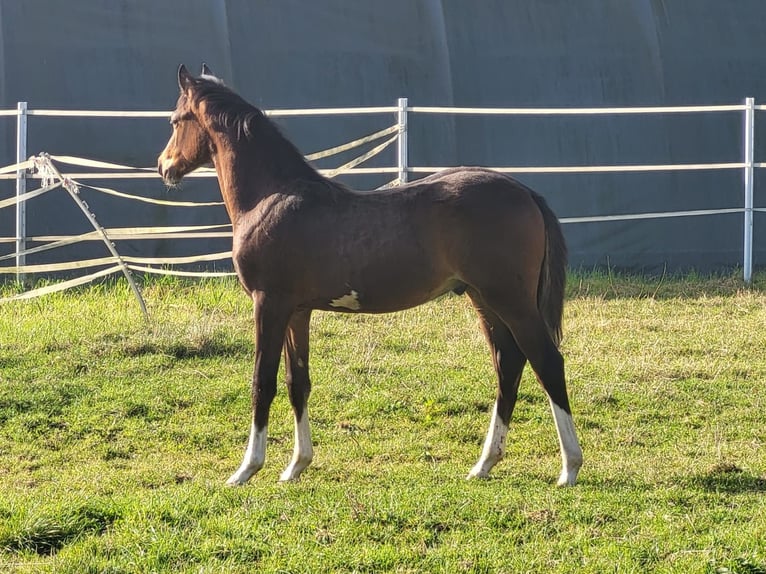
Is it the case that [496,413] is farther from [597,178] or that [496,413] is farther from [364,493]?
[597,178]

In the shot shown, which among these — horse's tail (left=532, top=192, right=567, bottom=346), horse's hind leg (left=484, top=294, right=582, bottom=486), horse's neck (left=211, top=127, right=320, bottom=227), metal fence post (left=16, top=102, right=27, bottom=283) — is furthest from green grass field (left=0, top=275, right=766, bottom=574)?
horse's neck (left=211, top=127, right=320, bottom=227)

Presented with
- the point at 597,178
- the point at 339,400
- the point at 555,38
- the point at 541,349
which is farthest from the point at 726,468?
the point at 555,38

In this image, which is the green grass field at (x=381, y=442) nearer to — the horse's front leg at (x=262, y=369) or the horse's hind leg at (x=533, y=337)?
the horse's front leg at (x=262, y=369)

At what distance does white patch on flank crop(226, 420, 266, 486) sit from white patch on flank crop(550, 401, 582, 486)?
4.99 feet

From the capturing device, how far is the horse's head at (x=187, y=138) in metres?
6.11

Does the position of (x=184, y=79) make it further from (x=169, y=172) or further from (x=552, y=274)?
(x=552, y=274)

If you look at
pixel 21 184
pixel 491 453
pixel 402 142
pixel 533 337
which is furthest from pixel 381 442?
pixel 21 184

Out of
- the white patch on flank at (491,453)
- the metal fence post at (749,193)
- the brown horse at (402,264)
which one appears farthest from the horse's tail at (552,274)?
the metal fence post at (749,193)

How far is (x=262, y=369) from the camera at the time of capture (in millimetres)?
5582

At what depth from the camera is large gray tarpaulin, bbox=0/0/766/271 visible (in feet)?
40.8

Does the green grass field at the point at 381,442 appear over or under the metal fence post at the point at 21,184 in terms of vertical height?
under

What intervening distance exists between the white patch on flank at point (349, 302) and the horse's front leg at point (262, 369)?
0.84 feet

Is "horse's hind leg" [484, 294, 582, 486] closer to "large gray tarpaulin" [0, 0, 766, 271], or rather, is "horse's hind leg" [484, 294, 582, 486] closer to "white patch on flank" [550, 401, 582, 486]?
"white patch on flank" [550, 401, 582, 486]

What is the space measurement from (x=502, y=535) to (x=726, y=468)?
1.67 metres
